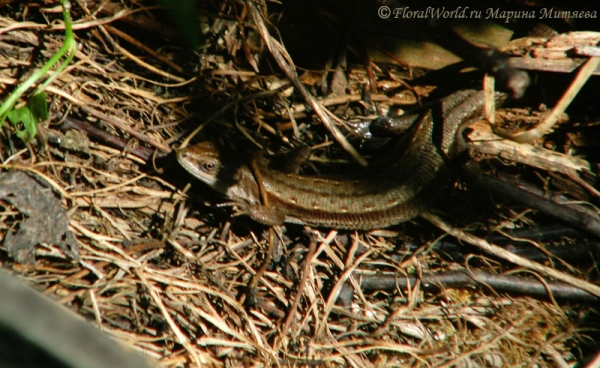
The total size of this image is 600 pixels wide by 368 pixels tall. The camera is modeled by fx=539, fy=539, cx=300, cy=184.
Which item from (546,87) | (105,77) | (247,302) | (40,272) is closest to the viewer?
(40,272)

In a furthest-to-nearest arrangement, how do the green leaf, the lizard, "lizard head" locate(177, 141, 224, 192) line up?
the lizard, "lizard head" locate(177, 141, 224, 192), the green leaf

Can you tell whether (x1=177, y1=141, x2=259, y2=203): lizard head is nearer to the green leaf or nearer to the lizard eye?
the lizard eye

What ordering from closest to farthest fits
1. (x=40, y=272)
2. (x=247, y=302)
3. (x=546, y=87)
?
(x=40, y=272), (x=247, y=302), (x=546, y=87)

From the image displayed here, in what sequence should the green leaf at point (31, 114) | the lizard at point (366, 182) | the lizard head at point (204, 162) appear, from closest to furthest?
1. the green leaf at point (31, 114)
2. the lizard head at point (204, 162)
3. the lizard at point (366, 182)

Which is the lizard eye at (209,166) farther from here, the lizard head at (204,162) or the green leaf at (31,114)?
the green leaf at (31,114)

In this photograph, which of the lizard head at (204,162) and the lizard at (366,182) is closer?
the lizard head at (204,162)

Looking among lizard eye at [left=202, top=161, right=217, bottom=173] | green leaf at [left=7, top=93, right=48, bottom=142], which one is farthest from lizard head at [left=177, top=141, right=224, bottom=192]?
green leaf at [left=7, top=93, right=48, bottom=142]

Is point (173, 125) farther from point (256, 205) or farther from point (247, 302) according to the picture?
point (247, 302)

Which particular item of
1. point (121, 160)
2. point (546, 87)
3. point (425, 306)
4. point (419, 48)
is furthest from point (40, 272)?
point (546, 87)

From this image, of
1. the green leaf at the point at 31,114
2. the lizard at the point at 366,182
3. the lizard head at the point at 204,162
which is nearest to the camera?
the green leaf at the point at 31,114

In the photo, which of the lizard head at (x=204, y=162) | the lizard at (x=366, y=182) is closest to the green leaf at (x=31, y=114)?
the lizard head at (x=204, y=162)

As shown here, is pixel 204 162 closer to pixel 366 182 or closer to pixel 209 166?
pixel 209 166
